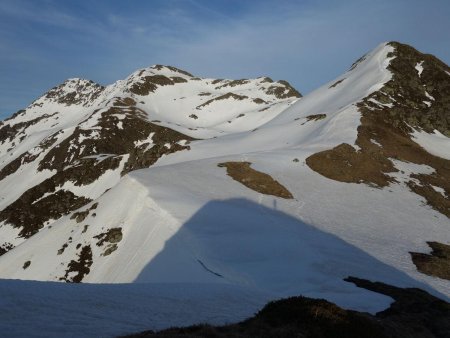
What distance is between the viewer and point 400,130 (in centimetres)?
7138

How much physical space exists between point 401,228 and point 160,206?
23.6m

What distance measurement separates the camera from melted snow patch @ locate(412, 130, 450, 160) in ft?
221

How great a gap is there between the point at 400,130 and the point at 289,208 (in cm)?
4086

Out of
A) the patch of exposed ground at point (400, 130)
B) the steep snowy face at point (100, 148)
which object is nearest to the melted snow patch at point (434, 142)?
the patch of exposed ground at point (400, 130)

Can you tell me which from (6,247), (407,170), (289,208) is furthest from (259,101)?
(289,208)

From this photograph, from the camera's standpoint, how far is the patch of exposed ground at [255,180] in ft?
146

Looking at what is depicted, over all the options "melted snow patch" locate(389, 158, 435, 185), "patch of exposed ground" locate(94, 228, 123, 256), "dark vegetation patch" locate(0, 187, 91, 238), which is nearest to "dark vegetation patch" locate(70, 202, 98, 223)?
"patch of exposed ground" locate(94, 228, 123, 256)

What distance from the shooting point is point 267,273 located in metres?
25.4

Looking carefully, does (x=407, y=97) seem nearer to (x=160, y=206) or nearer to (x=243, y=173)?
(x=243, y=173)

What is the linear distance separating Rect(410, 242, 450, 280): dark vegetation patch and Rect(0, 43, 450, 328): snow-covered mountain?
160mm

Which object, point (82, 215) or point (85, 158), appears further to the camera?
point (85, 158)

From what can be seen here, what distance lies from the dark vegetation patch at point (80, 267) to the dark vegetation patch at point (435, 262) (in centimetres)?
2789

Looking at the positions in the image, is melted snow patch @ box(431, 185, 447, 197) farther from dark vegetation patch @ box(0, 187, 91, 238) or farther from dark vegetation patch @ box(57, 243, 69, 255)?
dark vegetation patch @ box(0, 187, 91, 238)

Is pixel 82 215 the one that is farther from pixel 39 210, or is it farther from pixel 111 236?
pixel 39 210
